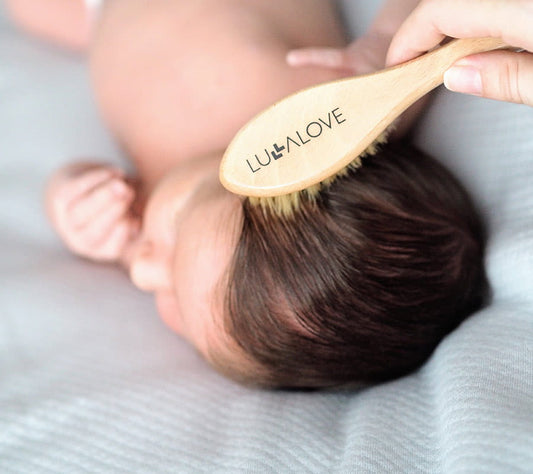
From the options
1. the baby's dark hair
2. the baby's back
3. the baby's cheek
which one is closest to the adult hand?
the baby's dark hair

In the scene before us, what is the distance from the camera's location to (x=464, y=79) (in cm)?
46

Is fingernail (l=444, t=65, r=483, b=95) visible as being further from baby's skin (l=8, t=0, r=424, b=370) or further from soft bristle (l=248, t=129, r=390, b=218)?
baby's skin (l=8, t=0, r=424, b=370)

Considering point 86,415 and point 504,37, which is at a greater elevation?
point 504,37

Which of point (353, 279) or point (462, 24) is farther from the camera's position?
point (353, 279)

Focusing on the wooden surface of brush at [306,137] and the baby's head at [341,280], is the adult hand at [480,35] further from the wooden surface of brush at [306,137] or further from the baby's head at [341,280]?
the baby's head at [341,280]

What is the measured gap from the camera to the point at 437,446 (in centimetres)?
51

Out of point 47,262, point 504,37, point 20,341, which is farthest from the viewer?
point 47,262

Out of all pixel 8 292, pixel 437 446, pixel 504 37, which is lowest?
pixel 437 446

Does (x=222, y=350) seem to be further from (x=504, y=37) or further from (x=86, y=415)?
(x=504, y=37)

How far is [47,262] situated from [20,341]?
156 millimetres

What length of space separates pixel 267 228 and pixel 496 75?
233mm

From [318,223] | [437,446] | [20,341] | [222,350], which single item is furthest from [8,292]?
[437,446]

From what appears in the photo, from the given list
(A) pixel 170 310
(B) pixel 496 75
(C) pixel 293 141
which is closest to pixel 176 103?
(A) pixel 170 310

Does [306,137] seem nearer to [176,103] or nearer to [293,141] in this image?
[293,141]
